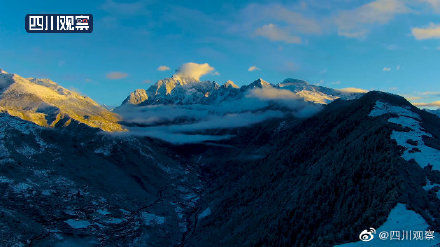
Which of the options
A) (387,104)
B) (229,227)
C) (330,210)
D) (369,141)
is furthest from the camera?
(229,227)

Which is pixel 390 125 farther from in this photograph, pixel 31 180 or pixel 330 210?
pixel 31 180

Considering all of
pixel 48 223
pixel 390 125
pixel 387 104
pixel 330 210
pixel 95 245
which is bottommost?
pixel 95 245

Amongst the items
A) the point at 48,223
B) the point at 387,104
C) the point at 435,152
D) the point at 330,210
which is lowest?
the point at 48,223

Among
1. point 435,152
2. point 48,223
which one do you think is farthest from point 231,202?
point 435,152

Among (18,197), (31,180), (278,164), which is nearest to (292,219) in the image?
(278,164)

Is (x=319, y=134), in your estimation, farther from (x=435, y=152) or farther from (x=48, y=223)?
(x=48, y=223)

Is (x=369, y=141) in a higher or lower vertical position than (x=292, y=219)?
higher

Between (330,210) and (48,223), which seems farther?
(48,223)

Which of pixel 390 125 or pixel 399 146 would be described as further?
pixel 390 125

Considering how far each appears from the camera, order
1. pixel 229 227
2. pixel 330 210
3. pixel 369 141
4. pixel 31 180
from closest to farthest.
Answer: pixel 330 210, pixel 369 141, pixel 229 227, pixel 31 180
